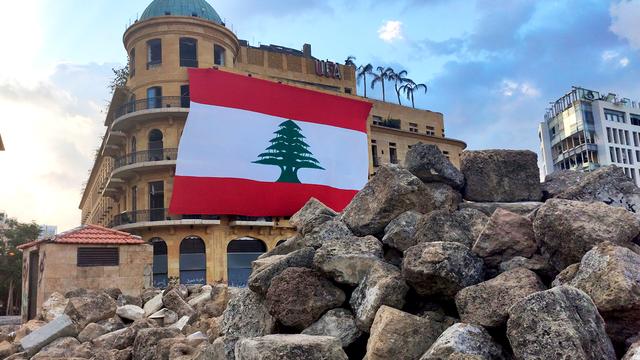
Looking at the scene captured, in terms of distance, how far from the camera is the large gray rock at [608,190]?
673cm

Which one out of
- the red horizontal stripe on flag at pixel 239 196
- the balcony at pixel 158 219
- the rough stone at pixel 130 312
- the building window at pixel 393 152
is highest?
the building window at pixel 393 152

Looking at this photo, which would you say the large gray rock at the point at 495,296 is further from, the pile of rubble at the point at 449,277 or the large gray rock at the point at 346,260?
the large gray rock at the point at 346,260

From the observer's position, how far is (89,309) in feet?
33.7

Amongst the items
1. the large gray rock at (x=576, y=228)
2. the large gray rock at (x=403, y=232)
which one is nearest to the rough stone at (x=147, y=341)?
the large gray rock at (x=403, y=232)

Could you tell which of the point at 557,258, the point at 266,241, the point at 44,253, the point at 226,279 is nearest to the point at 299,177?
the point at 266,241

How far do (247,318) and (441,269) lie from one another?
8.25ft

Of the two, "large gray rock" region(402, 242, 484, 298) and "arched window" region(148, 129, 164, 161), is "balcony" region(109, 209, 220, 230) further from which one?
"large gray rock" region(402, 242, 484, 298)

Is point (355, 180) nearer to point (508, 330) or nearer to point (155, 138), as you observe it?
point (155, 138)

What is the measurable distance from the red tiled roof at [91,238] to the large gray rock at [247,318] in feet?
26.8

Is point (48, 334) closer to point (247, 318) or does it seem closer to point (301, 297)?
point (247, 318)

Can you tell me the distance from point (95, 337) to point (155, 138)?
88.2ft

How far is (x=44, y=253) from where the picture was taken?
13133 millimetres

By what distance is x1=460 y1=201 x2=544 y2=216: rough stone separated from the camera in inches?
261

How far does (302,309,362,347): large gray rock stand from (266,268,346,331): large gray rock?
0.39ft
